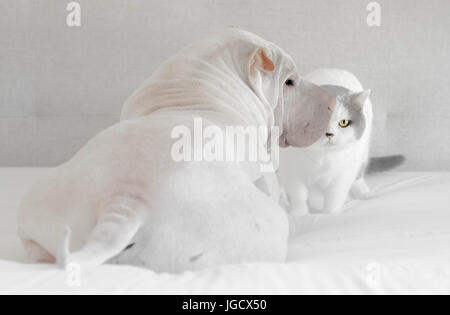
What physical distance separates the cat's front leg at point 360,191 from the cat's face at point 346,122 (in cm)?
17

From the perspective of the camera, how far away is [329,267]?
0.87 meters

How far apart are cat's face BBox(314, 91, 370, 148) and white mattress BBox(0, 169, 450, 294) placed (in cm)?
19

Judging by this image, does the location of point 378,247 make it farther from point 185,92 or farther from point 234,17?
point 234,17

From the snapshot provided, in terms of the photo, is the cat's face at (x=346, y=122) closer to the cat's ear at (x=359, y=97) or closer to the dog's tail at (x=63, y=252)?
the cat's ear at (x=359, y=97)

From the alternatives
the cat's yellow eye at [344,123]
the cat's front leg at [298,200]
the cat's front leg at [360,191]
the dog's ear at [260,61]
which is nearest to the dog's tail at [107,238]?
the dog's ear at [260,61]

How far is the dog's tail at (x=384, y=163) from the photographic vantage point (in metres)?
2.10

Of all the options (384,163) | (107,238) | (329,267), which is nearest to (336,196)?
(384,163)

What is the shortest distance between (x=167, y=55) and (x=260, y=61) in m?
1.12

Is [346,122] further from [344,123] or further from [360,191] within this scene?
[360,191]

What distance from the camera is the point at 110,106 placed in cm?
236

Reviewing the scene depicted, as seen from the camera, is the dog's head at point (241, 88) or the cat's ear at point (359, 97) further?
the cat's ear at point (359, 97)

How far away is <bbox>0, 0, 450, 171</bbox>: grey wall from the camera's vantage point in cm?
236

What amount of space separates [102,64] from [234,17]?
0.51m

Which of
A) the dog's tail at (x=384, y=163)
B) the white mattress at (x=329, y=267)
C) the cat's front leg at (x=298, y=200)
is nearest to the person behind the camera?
the white mattress at (x=329, y=267)
